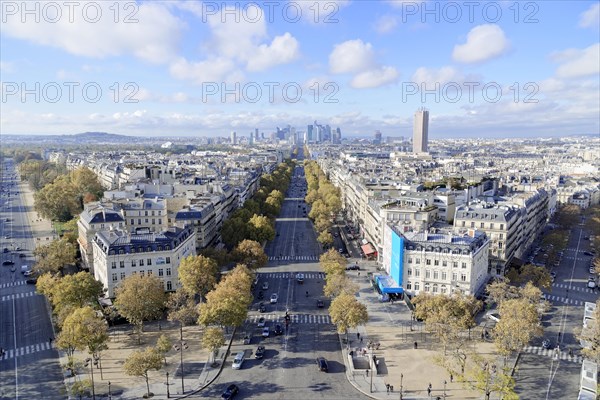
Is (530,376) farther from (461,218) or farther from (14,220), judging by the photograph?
(14,220)

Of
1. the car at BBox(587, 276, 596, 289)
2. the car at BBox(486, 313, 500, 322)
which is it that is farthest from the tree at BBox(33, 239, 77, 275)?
the car at BBox(587, 276, 596, 289)

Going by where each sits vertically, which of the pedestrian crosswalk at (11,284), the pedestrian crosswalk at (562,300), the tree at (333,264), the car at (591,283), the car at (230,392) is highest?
the tree at (333,264)

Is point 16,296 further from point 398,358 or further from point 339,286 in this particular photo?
point 398,358

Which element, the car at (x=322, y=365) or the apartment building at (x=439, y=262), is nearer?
the car at (x=322, y=365)

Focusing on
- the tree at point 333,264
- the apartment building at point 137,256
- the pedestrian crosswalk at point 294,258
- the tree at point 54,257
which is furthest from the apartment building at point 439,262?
the tree at point 54,257

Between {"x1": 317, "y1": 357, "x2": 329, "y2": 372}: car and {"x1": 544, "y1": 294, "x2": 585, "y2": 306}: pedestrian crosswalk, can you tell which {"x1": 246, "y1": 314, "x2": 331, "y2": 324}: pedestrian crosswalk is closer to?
{"x1": 317, "y1": 357, "x2": 329, "y2": 372}: car

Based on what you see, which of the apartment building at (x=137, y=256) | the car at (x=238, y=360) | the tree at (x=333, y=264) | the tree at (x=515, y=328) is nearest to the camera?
the tree at (x=515, y=328)

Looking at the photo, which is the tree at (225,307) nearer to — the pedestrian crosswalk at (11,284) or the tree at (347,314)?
the tree at (347,314)
